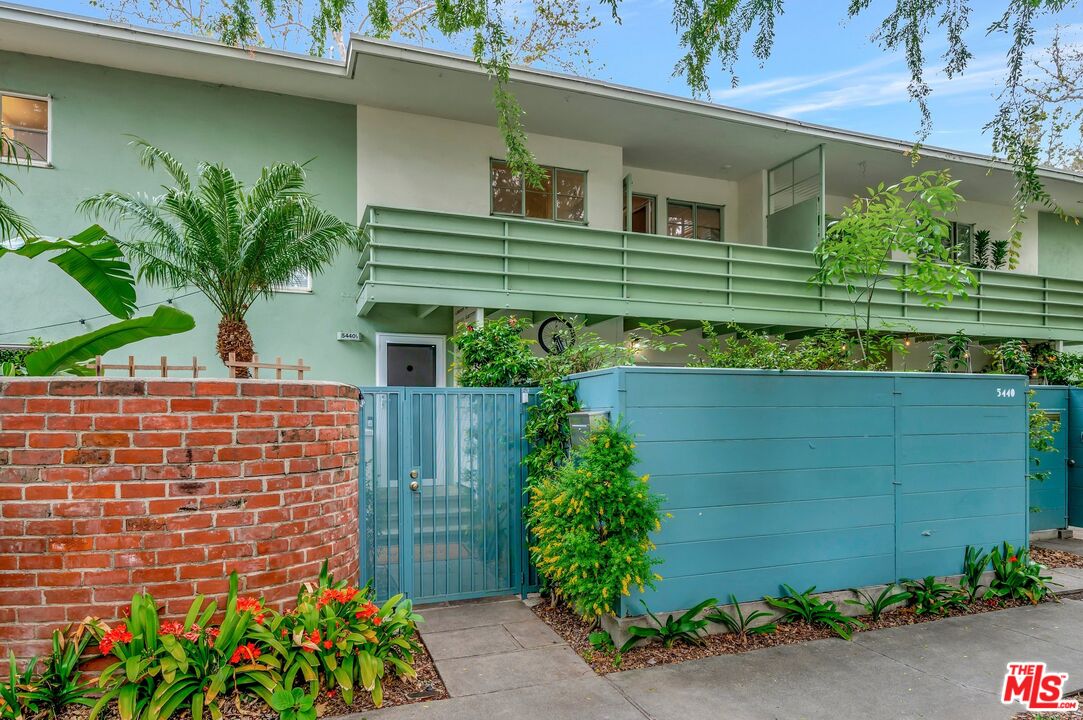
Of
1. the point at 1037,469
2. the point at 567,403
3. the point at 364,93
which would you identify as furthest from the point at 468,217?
the point at 1037,469

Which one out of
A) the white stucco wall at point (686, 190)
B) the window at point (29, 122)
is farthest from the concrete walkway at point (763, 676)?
the white stucco wall at point (686, 190)

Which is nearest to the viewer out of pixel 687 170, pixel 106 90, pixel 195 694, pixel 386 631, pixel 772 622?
pixel 195 694

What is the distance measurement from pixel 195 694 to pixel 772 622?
4.39 metres

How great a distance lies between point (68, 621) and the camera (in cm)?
362

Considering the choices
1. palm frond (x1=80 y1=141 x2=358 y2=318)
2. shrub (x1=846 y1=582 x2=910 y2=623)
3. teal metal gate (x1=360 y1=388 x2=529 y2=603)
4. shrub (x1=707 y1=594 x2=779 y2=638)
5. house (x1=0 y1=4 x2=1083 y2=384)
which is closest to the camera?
shrub (x1=707 y1=594 x2=779 y2=638)

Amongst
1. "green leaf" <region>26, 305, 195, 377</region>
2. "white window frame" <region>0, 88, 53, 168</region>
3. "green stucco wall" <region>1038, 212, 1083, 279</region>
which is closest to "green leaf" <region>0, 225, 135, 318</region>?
"green leaf" <region>26, 305, 195, 377</region>

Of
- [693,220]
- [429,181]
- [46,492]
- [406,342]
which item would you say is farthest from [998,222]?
[46,492]

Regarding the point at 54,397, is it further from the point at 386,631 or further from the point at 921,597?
the point at 921,597

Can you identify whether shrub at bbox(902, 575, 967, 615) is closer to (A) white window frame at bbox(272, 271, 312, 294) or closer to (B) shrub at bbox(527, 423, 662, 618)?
(B) shrub at bbox(527, 423, 662, 618)

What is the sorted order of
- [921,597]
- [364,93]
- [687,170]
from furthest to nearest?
[687,170]
[364,93]
[921,597]

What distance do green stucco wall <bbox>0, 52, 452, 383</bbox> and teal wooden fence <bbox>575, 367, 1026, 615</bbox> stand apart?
5.98m

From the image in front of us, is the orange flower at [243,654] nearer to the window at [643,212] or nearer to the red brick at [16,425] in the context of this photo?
the red brick at [16,425]

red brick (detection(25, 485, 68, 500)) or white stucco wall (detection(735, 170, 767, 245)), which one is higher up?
white stucco wall (detection(735, 170, 767, 245))

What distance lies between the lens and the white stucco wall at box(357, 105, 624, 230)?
10438 mm
